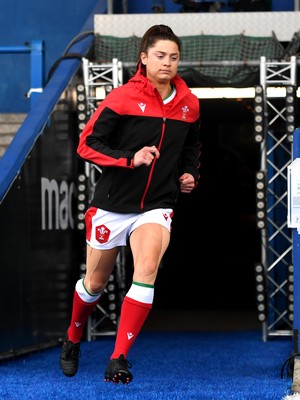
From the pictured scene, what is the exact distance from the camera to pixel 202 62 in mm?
11195

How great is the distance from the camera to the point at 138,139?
21.5ft

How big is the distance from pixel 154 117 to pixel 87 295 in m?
1.27

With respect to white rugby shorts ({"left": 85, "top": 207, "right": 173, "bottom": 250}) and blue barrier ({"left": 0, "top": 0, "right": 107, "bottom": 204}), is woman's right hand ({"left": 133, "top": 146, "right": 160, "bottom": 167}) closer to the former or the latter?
white rugby shorts ({"left": 85, "top": 207, "right": 173, "bottom": 250})

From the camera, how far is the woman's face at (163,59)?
6.45m

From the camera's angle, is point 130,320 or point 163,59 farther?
point 163,59

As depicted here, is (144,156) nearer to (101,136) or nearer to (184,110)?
(101,136)

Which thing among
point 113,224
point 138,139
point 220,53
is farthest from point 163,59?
point 220,53

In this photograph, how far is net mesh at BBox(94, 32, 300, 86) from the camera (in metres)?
11.3

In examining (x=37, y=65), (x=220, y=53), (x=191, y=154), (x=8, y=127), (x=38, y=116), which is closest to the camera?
(x=191, y=154)

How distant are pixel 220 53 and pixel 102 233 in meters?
5.36

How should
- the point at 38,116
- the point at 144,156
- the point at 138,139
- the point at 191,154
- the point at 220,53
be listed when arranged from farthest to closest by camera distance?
1. the point at 220,53
2. the point at 38,116
3. the point at 191,154
4. the point at 138,139
5. the point at 144,156

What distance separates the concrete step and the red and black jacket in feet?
20.6

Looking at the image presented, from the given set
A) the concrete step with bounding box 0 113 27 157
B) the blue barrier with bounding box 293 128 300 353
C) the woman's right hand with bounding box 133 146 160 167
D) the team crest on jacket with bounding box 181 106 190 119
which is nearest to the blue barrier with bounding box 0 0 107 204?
the concrete step with bounding box 0 113 27 157

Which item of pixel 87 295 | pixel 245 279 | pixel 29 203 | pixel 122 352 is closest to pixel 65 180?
pixel 29 203
